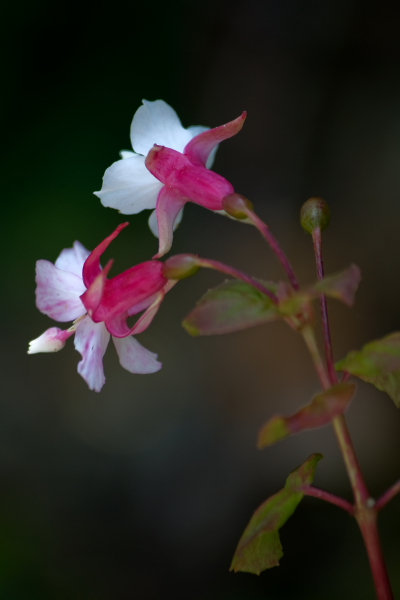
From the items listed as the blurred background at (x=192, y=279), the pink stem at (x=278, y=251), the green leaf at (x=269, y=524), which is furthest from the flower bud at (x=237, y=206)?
the blurred background at (x=192, y=279)

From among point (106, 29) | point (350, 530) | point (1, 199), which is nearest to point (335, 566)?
point (350, 530)

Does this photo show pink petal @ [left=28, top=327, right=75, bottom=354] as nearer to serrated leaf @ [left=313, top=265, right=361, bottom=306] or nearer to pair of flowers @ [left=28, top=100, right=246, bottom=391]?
pair of flowers @ [left=28, top=100, right=246, bottom=391]

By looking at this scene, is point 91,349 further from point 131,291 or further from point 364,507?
point 364,507

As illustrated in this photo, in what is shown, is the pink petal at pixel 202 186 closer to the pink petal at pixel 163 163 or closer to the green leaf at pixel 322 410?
the pink petal at pixel 163 163

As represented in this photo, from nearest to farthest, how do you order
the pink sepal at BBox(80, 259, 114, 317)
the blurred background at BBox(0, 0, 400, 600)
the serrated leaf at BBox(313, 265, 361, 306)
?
the serrated leaf at BBox(313, 265, 361, 306)
the pink sepal at BBox(80, 259, 114, 317)
the blurred background at BBox(0, 0, 400, 600)

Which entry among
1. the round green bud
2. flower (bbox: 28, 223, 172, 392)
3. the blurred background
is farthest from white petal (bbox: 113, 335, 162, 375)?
the blurred background

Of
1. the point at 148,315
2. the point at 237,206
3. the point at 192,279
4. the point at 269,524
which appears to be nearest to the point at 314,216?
the point at 237,206

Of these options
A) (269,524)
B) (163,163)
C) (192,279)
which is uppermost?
(192,279)
